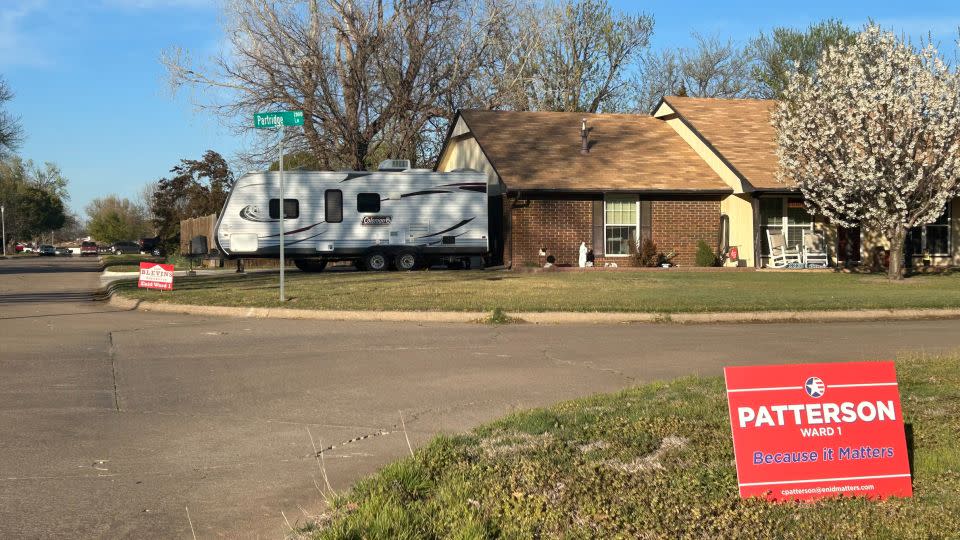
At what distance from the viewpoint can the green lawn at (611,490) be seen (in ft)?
15.1

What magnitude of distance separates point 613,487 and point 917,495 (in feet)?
5.28

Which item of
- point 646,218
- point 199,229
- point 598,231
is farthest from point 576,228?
point 199,229

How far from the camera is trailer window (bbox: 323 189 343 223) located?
2781cm

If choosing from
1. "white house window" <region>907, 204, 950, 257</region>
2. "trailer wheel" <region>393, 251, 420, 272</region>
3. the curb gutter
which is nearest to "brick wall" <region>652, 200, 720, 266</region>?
"white house window" <region>907, 204, 950, 257</region>

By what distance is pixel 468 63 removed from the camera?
37.1m

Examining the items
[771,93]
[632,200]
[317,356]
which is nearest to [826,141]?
[632,200]

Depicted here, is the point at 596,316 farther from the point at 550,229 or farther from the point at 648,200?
the point at 648,200

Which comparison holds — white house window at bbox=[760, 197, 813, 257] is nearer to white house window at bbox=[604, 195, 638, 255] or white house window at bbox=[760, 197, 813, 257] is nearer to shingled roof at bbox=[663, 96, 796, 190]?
shingled roof at bbox=[663, 96, 796, 190]

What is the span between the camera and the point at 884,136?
23562mm

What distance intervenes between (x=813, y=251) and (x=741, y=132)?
16.6ft

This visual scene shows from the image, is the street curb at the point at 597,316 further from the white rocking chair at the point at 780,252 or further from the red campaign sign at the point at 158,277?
the white rocking chair at the point at 780,252

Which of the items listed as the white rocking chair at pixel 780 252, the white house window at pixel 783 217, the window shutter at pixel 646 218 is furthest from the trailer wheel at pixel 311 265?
the white rocking chair at pixel 780 252

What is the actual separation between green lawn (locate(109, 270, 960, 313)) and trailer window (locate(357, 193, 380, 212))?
327cm

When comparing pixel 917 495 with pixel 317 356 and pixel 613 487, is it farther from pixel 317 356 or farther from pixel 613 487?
pixel 317 356
